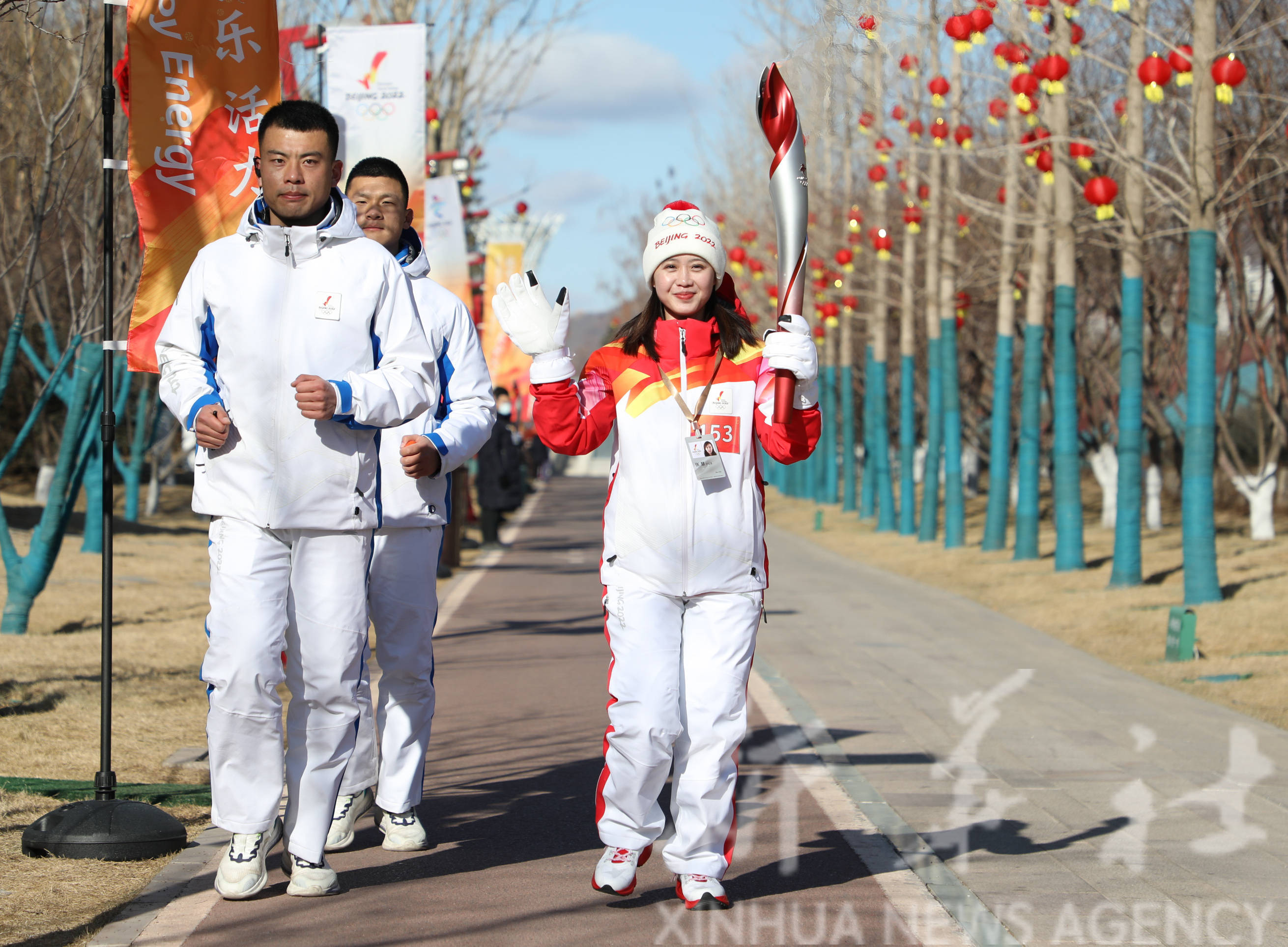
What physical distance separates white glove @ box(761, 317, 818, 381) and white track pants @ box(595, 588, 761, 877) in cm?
70

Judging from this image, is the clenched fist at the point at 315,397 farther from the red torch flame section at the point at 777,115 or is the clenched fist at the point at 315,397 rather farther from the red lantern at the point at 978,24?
the red lantern at the point at 978,24

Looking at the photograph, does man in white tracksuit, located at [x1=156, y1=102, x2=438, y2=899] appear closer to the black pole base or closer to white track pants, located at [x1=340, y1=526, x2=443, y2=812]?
white track pants, located at [x1=340, y1=526, x2=443, y2=812]

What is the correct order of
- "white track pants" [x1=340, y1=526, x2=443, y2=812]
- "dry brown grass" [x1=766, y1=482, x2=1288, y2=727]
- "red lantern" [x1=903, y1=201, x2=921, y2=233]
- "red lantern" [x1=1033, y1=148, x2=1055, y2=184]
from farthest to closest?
1. "red lantern" [x1=903, y1=201, x2=921, y2=233]
2. "red lantern" [x1=1033, y1=148, x2=1055, y2=184]
3. "dry brown grass" [x1=766, y1=482, x2=1288, y2=727]
4. "white track pants" [x1=340, y1=526, x2=443, y2=812]

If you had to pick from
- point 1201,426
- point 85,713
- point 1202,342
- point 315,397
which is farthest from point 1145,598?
point 315,397

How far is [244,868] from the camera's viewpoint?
15.4 ft

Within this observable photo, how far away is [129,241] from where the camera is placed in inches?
501

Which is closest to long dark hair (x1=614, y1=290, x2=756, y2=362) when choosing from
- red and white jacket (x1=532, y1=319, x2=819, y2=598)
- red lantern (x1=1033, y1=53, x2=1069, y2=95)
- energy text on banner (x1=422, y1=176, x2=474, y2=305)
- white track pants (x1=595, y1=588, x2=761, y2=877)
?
red and white jacket (x1=532, y1=319, x2=819, y2=598)

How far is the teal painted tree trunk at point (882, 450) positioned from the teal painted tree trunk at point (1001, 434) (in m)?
7.68

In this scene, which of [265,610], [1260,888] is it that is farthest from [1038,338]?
[265,610]

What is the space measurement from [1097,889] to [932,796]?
5.13 feet

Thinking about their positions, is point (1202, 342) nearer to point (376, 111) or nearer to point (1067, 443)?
point (1067, 443)

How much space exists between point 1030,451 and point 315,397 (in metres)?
17.4

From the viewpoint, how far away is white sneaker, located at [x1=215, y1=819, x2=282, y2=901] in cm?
468

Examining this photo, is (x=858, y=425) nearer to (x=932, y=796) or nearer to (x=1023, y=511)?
(x=1023, y=511)
